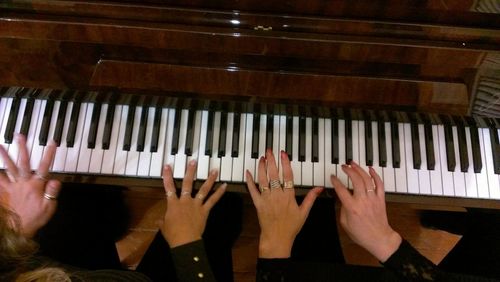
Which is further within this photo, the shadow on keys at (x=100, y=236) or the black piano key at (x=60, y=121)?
the shadow on keys at (x=100, y=236)

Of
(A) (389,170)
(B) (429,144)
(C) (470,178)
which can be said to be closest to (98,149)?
(A) (389,170)

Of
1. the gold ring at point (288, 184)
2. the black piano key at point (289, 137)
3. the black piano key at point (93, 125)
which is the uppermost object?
the black piano key at point (93, 125)

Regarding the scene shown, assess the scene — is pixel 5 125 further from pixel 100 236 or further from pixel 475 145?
pixel 475 145

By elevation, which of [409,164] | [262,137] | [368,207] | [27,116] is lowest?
[368,207]

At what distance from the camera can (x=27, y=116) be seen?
1.11m

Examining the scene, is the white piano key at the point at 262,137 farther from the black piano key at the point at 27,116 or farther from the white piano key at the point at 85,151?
the black piano key at the point at 27,116

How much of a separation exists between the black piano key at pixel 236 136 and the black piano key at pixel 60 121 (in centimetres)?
48

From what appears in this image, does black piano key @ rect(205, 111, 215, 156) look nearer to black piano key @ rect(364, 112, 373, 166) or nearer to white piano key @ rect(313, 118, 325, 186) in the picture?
white piano key @ rect(313, 118, 325, 186)

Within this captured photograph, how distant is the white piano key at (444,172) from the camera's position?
1.12 metres

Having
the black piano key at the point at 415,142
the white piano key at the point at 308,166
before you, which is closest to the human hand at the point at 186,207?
the white piano key at the point at 308,166

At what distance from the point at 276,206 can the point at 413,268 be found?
0.39 meters

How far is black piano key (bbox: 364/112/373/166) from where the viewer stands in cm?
114

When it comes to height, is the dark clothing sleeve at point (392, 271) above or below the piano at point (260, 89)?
below

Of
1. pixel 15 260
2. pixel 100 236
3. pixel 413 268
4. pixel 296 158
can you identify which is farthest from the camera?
pixel 100 236
